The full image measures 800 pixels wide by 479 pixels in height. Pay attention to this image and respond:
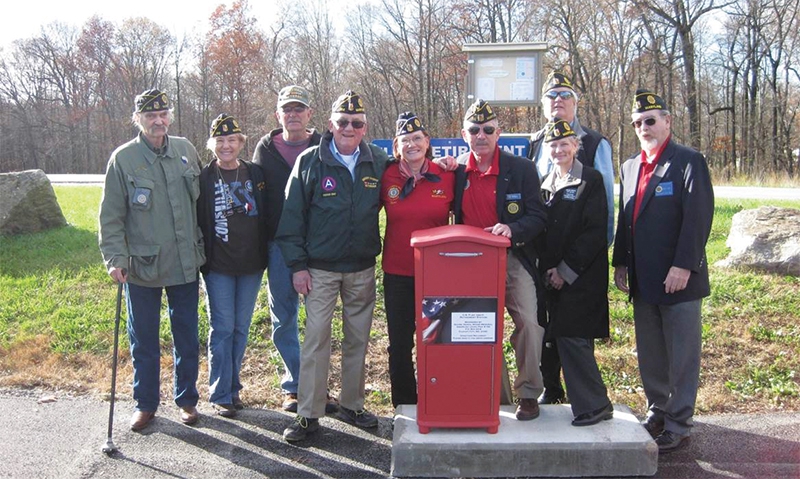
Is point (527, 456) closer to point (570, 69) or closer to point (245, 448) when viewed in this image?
point (245, 448)

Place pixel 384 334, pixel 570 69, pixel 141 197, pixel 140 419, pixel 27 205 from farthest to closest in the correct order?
pixel 570 69 → pixel 27 205 → pixel 384 334 → pixel 140 419 → pixel 141 197

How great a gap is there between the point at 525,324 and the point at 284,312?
1.75 metres

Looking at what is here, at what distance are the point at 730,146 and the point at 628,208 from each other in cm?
3613

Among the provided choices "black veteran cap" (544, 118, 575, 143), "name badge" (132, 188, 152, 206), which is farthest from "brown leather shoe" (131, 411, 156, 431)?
"black veteran cap" (544, 118, 575, 143)

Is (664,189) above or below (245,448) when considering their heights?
above

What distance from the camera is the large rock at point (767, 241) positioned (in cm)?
686

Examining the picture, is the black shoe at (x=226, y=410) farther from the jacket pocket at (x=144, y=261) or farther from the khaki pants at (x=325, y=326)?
the jacket pocket at (x=144, y=261)

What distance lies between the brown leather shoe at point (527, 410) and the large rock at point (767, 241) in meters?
4.29

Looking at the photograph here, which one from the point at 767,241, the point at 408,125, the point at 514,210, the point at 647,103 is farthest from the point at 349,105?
the point at 767,241

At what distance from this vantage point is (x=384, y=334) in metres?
6.08

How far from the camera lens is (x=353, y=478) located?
12.2 ft

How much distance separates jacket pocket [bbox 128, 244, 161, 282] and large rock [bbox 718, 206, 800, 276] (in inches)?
239

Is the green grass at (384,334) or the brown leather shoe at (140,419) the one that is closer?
the brown leather shoe at (140,419)

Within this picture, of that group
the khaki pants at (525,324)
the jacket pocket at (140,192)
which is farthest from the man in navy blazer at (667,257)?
the jacket pocket at (140,192)
